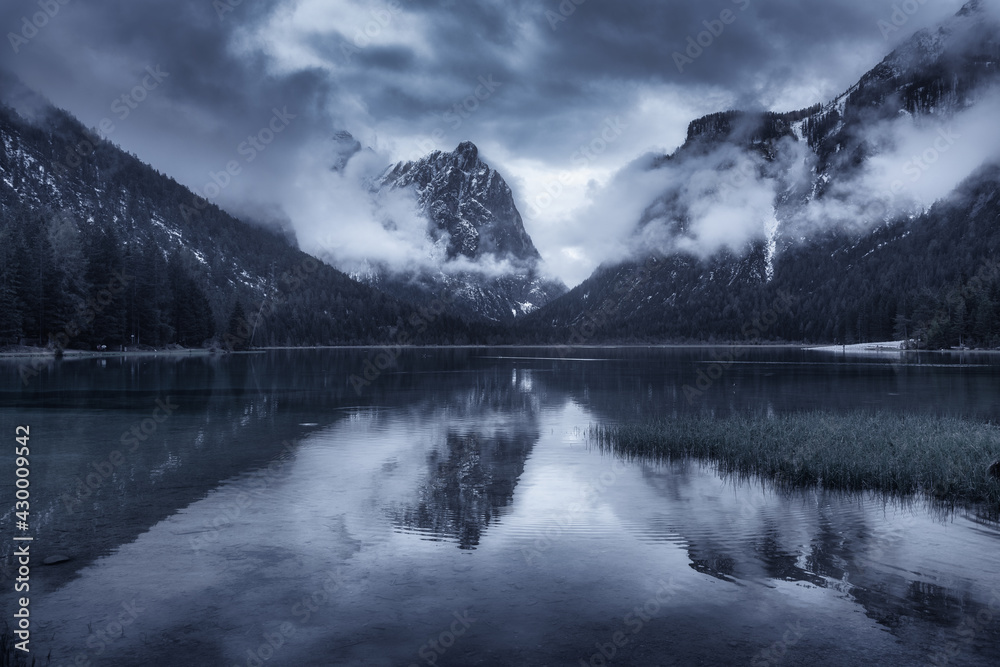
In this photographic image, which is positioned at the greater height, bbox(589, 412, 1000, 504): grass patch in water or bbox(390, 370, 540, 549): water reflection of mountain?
bbox(589, 412, 1000, 504): grass patch in water

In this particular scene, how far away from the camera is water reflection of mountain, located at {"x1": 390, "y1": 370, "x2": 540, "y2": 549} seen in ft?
65.0

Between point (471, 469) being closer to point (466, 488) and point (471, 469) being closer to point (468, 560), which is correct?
point (466, 488)

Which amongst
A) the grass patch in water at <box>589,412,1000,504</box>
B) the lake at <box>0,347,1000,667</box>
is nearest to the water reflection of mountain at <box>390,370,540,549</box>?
the lake at <box>0,347,1000,667</box>

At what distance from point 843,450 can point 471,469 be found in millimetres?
14600

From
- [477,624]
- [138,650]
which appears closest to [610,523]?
[477,624]

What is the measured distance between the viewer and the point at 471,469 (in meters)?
28.0

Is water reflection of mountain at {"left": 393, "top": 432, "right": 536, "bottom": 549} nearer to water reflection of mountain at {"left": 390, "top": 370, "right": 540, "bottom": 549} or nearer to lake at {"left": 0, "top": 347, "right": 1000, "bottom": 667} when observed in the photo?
water reflection of mountain at {"left": 390, "top": 370, "right": 540, "bottom": 549}

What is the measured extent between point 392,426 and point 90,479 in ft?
60.2

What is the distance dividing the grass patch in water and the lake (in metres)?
1.52

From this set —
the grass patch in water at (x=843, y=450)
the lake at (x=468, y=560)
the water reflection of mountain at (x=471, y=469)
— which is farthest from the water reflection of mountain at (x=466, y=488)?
the grass patch in water at (x=843, y=450)

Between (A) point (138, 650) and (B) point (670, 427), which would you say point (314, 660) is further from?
(B) point (670, 427)

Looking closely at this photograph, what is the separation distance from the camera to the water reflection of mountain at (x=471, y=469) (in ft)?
65.0

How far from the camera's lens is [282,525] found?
19.4 m

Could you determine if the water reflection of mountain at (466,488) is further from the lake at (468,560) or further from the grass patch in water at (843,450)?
the grass patch in water at (843,450)
